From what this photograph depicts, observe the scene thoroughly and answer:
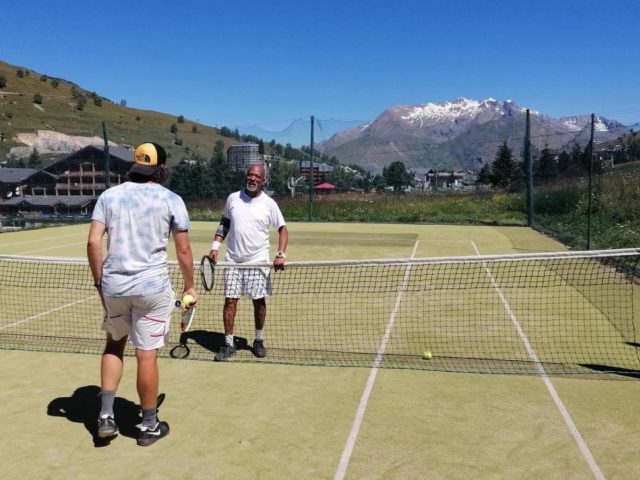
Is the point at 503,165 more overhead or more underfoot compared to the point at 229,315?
more overhead

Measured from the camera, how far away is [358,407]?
5.11 metres

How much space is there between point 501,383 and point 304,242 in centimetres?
1396

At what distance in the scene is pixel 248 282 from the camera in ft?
21.2

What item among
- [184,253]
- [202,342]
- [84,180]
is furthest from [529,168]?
[84,180]

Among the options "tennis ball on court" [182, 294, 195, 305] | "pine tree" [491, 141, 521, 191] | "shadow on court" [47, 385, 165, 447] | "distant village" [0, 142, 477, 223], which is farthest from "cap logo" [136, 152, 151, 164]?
"pine tree" [491, 141, 521, 191]

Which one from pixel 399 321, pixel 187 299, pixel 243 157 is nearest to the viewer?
pixel 187 299

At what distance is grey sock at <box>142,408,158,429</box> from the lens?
4.36 m

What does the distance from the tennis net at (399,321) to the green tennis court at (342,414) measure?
0.07 metres

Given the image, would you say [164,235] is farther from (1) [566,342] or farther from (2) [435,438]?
(1) [566,342]

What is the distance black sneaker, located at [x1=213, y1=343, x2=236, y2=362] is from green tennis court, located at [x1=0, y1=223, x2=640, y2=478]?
0.59ft

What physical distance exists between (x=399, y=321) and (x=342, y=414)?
11.7ft

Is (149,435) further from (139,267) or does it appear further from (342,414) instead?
(342,414)

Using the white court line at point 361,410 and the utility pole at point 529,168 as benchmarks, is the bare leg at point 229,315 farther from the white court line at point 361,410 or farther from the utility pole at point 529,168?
the utility pole at point 529,168

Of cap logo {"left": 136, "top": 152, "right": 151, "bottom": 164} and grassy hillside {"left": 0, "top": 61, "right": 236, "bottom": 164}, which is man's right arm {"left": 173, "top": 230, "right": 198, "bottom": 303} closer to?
cap logo {"left": 136, "top": 152, "right": 151, "bottom": 164}
